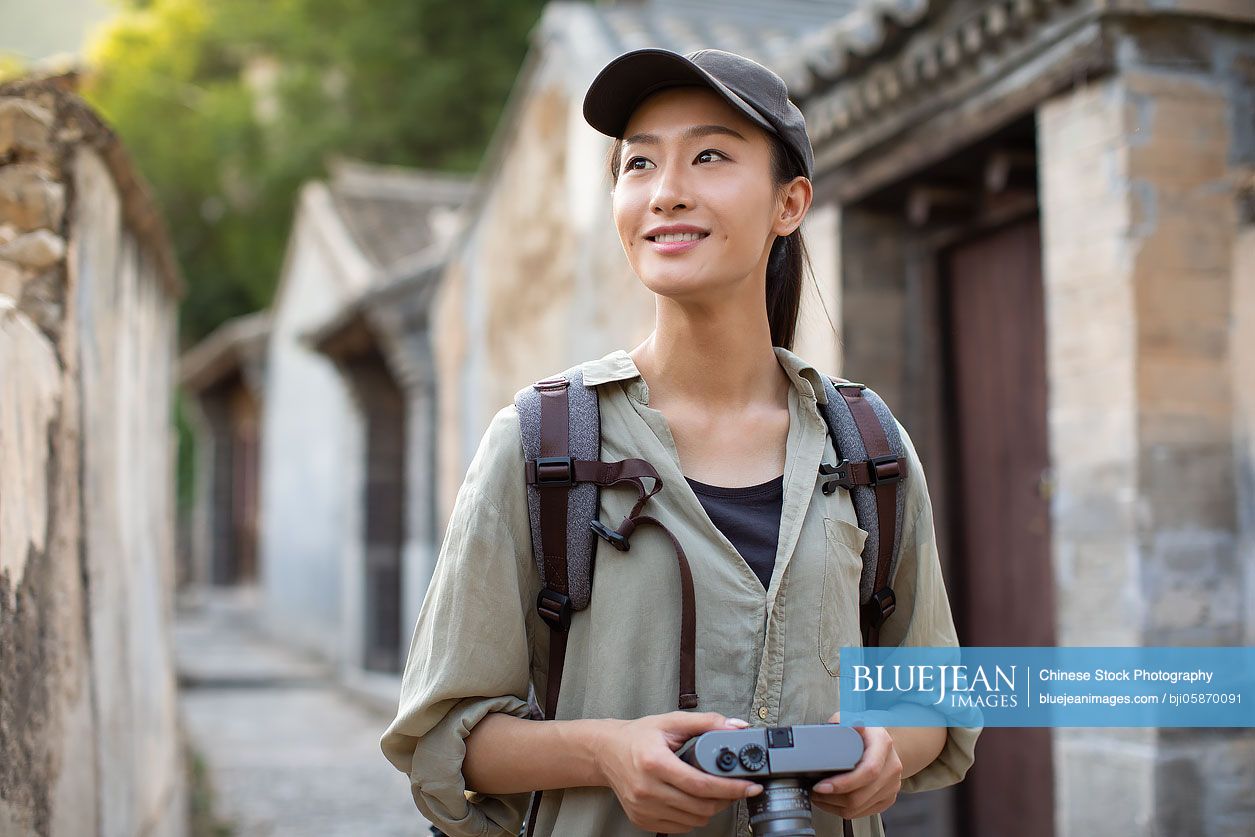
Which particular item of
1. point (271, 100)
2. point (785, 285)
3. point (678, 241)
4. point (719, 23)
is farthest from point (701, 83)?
point (271, 100)

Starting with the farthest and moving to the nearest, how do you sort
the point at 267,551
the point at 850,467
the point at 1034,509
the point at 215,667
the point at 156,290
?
the point at 267,551, the point at 215,667, the point at 156,290, the point at 1034,509, the point at 850,467

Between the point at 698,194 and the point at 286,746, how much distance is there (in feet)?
25.3

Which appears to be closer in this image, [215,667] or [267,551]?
[215,667]

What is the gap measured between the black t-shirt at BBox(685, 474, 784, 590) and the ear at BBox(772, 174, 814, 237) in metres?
0.40

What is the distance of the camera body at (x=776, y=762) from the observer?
143cm

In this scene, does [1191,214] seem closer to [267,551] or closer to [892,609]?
[892,609]

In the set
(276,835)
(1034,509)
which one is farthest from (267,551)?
(1034,509)

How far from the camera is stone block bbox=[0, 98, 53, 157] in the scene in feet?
9.45

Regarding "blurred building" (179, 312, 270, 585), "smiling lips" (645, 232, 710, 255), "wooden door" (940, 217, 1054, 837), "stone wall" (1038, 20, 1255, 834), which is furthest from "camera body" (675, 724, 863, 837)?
"blurred building" (179, 312, 270, 585)

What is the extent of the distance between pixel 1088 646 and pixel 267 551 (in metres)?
13.7

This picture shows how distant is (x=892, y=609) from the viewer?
184 cm

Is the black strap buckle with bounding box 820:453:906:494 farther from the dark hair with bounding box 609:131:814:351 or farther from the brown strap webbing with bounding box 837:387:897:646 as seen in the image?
the dark hair with bounding box 609:131:814:351

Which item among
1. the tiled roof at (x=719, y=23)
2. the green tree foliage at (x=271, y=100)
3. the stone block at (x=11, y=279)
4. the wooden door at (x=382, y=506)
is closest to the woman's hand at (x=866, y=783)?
the stone block at (x=11, y=279)

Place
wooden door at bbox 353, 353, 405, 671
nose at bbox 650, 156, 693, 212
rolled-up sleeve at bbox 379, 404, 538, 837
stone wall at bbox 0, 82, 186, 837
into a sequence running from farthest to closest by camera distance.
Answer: wooden door at bbox 353, 353, 405, 671
stone wall at bbox 0, 82, 186, 837
nose at bbox 650, 156, 693, 212
rolled-up sleeve at bbox 379, 404, 538, 837
